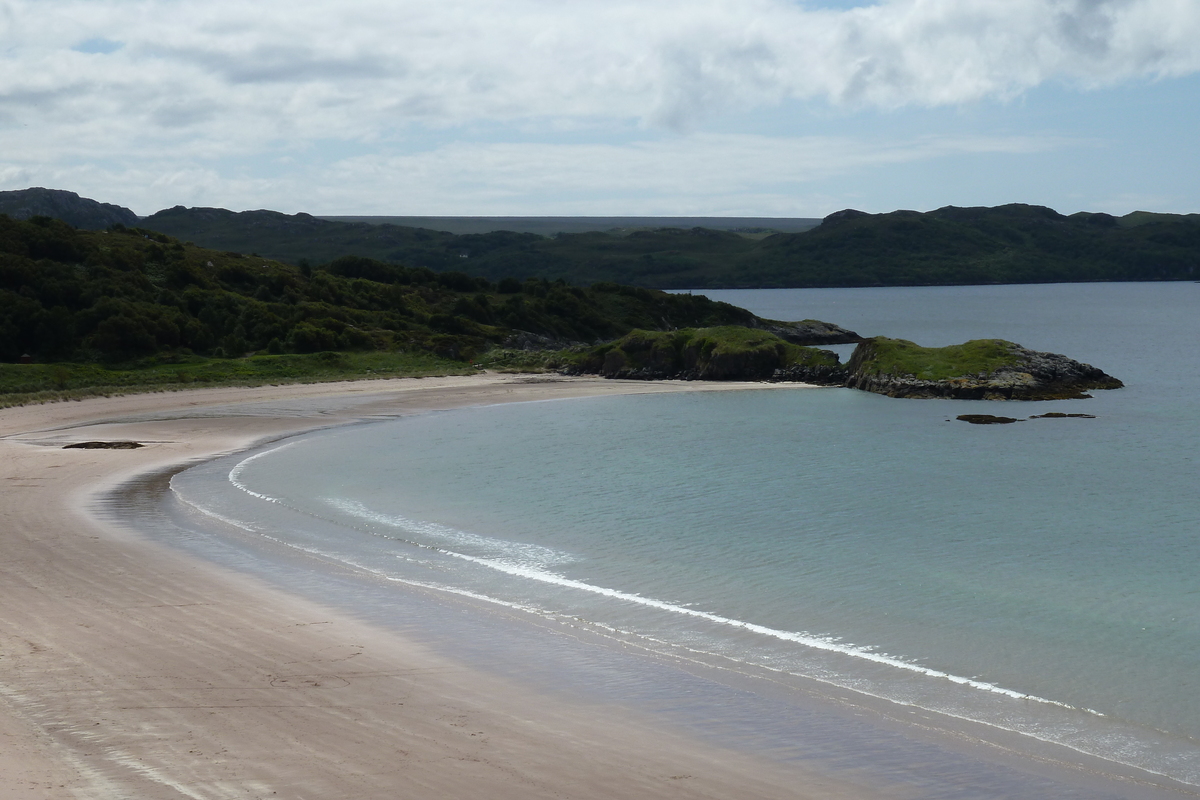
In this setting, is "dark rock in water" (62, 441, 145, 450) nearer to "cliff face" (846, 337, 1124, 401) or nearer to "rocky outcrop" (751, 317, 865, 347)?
"cliff face" (846, 337, 1124, 401)

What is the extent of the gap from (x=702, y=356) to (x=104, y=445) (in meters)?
28.1

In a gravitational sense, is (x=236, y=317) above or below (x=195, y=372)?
above

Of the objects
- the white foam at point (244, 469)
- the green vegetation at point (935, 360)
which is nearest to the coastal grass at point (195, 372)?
the white foam at point (244, 469)

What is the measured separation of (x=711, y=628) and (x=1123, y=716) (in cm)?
422

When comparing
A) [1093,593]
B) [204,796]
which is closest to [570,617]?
[204,796]

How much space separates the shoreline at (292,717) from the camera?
7270mm

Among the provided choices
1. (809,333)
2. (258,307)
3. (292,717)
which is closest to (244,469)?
(292,717)

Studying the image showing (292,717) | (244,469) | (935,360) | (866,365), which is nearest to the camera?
(292,717)

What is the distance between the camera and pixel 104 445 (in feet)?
88.4

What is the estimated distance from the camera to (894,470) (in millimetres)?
23188

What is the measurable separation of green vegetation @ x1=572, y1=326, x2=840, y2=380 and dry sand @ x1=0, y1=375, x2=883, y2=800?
34781mm

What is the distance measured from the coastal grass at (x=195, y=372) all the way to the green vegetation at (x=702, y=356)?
7.07 m

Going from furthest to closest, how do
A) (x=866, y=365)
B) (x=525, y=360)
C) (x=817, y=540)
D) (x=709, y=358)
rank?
(x=525, y=360), (x=709, y=358), (x=866, y=365), (x=817, y=540)

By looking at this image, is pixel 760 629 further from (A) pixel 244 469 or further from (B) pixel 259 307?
(B) pixel 259 307
